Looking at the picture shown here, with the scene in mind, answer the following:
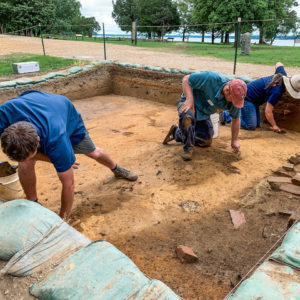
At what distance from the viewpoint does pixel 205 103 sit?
3494 millimetres

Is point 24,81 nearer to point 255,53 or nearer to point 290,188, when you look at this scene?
point 290,188

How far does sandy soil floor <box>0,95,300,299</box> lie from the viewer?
2.05 meters

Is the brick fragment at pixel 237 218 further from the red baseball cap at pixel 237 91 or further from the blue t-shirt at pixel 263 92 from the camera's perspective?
the blue t-shirt at pixel 263 92

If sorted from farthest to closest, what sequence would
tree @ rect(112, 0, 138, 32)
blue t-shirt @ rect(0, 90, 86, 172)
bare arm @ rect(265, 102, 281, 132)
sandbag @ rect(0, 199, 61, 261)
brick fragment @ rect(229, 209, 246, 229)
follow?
tree @ rect(112, 0, 138, 32) < bare arm @ rect(265, 102, 281, 132) < brick fragment @ rect(229, 209, 246, 229) < blue t-shirt @ rect(0, 90, 86, 172) < sandbag @ rect(0, 199, 61, 261)

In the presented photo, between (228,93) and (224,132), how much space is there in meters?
1.66

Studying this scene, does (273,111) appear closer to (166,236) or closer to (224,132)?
(224,132)

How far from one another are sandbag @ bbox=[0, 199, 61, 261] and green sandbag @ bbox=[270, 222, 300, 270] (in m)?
1.19

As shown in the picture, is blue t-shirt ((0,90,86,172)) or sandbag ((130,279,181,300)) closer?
sandbag ((130,279,181,300))

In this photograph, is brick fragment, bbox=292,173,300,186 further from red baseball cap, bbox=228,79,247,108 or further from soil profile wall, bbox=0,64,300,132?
soil profile wall, bbox=0,64,300,132

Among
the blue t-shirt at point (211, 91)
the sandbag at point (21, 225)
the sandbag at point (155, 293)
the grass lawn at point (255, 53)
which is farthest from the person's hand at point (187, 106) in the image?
the grass lawn at point (255, 53)

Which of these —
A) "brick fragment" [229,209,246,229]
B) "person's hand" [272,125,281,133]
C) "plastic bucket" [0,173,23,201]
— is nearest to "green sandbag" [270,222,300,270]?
"brick fragment" [229,209,246,229]

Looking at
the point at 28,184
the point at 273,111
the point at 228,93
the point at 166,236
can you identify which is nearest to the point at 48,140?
the point at 28,184

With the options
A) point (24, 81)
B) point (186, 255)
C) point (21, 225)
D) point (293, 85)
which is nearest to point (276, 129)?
point (293, 85)

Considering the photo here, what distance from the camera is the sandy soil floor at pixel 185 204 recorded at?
2047 millimetres
